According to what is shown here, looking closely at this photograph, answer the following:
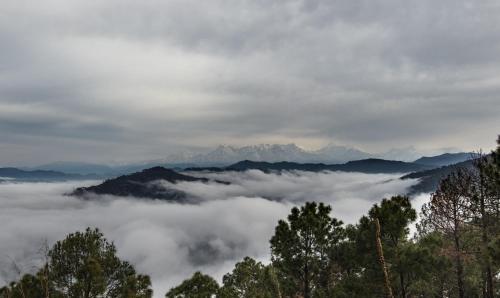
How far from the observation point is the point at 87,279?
3152cm

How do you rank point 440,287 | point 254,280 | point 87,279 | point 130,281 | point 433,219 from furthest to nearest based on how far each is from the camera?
point 254,280 → point 440,287 → point 433,219 → point 130,281 → point 87,279

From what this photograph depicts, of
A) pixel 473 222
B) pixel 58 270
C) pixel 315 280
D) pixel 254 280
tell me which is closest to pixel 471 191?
pixel 473 222

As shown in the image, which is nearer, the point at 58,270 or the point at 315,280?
the point at 58,270

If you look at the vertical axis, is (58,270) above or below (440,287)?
above

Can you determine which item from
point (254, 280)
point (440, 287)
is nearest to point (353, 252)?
point (440, 287)

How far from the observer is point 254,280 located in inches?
1954

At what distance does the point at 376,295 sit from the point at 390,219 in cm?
747

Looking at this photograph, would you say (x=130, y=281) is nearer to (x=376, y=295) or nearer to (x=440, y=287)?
(x=376, y=295)

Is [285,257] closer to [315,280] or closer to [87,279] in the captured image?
[315,280]

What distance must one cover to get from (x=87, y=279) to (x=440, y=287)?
122 ft

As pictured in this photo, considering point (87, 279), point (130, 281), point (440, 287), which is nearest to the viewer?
point (87, 279)

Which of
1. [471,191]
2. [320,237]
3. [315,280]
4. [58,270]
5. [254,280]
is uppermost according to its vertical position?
[471,191]

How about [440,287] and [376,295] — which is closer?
[376,295]

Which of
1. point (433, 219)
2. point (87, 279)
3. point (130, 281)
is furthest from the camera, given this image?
point (433, 219)
